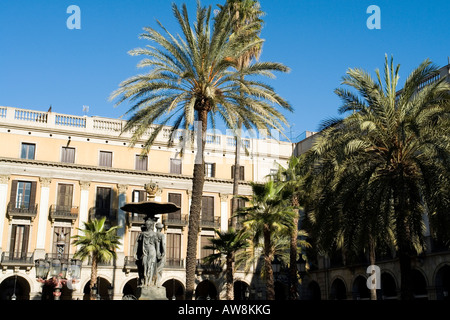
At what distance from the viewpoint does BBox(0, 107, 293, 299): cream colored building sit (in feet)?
125

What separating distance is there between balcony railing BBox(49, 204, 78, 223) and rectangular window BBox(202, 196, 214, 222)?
1001 cm

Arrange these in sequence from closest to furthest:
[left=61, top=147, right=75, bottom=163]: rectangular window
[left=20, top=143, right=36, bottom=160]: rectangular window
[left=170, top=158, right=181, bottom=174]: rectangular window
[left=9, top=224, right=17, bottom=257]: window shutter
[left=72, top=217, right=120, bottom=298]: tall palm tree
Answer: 1. [left=72, top=217, right=120, bottom=298]: tall palm tree
2. [left=9, top=224, right=17, bottom=257]: window shutter
3. [left=20, top=143, right=36, bottom=160]: rectangular window
4. [left=61, top=147, right=75, bottom=163]: rectangular window
5. [left=170, top=158, right=181, bottom=174]: rectangular window

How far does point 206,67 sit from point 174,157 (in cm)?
2208

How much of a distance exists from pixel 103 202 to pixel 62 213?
320 cm

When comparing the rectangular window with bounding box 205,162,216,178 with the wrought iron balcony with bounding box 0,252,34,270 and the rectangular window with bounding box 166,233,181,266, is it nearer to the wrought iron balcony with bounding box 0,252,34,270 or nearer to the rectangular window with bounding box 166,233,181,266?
the rectangular window with bounding box 166,233,181,266

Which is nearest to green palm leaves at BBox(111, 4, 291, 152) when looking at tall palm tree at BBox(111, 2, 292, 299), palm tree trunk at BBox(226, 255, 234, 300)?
tall palm tree at BBox(111, 2, 292, 299)

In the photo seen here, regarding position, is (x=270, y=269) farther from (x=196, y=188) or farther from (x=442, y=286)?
(x=442, y=286)

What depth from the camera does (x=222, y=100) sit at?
22.7m

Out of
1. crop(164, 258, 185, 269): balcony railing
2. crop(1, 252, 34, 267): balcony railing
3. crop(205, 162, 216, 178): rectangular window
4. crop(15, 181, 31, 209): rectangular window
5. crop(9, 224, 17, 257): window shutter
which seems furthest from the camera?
crop(205, 162, 216, 178): rectangular window

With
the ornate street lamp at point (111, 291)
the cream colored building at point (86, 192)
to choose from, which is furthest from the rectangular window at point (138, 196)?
the ornate street lamp at point (111, 291)

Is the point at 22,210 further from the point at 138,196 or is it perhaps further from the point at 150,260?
the point at 150,260
